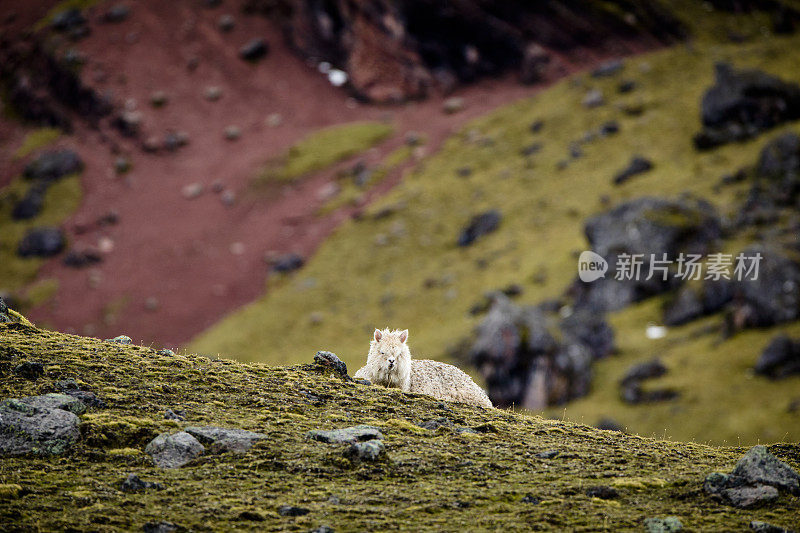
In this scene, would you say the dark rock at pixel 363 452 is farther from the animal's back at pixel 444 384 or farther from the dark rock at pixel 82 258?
the dark rock at pixel 82 258

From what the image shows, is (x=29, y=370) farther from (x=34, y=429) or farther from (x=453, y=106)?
(x=453, y=106)

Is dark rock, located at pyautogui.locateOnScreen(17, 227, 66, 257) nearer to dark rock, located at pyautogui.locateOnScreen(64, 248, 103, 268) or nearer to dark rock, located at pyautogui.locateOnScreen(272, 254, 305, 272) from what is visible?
dark rock, located at pyautogui.locateOnScreen(64, 248, 103, 268)

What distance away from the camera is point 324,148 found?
448ft

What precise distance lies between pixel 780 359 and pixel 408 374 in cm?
4964

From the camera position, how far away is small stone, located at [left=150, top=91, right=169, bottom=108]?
14412cm

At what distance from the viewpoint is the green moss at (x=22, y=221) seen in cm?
11350

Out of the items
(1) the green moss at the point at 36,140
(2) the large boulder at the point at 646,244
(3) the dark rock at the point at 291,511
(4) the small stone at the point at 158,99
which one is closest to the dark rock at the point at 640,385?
(2) the large boulder at the point at 646,244

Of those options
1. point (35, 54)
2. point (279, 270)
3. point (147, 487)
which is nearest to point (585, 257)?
point (279, 270)

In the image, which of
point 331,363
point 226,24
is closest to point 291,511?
point 331,363

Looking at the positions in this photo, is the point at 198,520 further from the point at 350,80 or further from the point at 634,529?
the point at 350,80

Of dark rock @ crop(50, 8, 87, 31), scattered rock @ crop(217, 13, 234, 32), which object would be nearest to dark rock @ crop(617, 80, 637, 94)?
scattered rock @ crop(217, 13, 234, 32)

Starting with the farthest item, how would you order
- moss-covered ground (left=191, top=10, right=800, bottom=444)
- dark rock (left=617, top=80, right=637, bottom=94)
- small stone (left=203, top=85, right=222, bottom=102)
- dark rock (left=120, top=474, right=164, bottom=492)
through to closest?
1. small stone (left=203, top=85, right=222, bottom=102)
2. dark rock (left=617, top=80, right=637, bottom=94)
3. moss-covered ground (left=191, top=10, right=800, bottom=444)
4. dark rock (left=120, top=474, right=164, bottom=492)

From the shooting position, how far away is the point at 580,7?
147 m

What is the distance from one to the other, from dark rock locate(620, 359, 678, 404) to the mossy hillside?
44.3 metres
